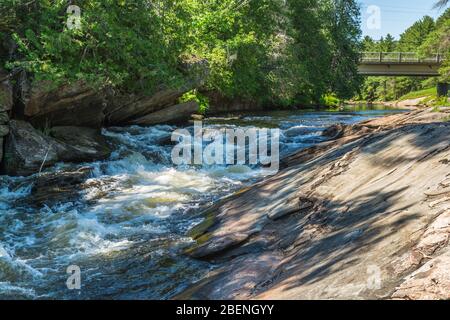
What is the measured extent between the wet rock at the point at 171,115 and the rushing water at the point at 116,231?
4.71 meters

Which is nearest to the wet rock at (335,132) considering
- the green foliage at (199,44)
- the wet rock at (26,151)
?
the green foliage at (199,44)

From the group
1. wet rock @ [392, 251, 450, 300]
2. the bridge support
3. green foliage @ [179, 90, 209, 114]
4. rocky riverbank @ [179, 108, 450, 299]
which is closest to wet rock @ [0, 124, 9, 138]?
rocky riverbank @ [179, 108, 450, 299]

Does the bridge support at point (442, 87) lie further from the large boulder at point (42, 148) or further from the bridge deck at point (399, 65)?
the large boulder at point (42, 148)

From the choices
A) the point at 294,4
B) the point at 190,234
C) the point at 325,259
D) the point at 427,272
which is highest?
the point at 294,4

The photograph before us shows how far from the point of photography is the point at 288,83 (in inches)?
1266

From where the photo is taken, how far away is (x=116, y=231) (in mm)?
7629

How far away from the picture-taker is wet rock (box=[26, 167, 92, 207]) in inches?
372

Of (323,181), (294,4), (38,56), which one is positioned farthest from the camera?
(294,4)

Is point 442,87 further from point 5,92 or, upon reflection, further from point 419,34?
point 419,34

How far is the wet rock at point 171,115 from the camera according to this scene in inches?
702

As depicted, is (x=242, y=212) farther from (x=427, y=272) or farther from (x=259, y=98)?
(x=259, y=98)
